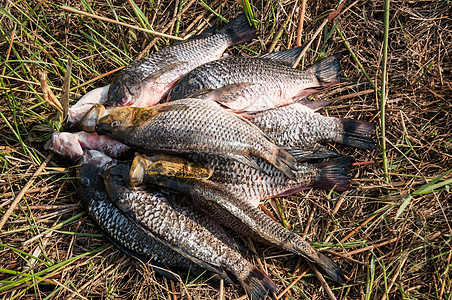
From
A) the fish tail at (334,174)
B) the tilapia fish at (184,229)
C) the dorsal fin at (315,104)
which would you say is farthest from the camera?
the dorsal fin at (315,104)

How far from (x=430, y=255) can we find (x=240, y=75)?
7.65 ft

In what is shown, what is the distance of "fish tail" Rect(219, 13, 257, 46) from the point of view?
3.50 meters

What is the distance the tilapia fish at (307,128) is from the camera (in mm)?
3066

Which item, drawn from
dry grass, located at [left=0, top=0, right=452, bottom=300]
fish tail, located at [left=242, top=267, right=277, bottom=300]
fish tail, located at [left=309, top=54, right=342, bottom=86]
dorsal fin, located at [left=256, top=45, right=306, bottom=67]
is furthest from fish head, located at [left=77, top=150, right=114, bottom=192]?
fish tail, located at [left=309, top=54, right=342, bottom=86]

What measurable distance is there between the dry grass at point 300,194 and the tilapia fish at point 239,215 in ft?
0.73

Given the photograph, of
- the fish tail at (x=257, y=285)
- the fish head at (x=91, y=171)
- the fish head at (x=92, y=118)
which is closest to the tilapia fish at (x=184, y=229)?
the fish tail at (x=257, y=285)

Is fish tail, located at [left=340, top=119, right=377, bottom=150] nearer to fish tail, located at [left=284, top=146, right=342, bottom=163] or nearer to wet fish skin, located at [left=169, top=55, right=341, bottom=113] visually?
fish tail, located at [left=284, top=146, right=342, bottom=163]

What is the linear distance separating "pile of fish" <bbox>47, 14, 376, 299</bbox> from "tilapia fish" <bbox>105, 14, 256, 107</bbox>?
Result: 0.04 feet

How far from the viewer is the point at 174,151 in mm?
2693

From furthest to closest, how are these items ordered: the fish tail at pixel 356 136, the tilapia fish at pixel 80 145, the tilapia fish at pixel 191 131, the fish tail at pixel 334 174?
the fish tail at pixel 356 136
the fish tail at pixel 334 174
the tilapia fish at pixel 80 145
the tilapia fish at pixel 191 131

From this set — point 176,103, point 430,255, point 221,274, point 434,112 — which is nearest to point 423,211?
point 430,255

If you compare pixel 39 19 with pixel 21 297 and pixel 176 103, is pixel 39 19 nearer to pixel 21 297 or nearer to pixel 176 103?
pixel 176 103

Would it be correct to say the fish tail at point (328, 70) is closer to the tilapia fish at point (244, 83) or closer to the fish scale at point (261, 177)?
the tilapia fish at point (244, 83)

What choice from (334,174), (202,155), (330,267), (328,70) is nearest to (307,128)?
(334,174)
